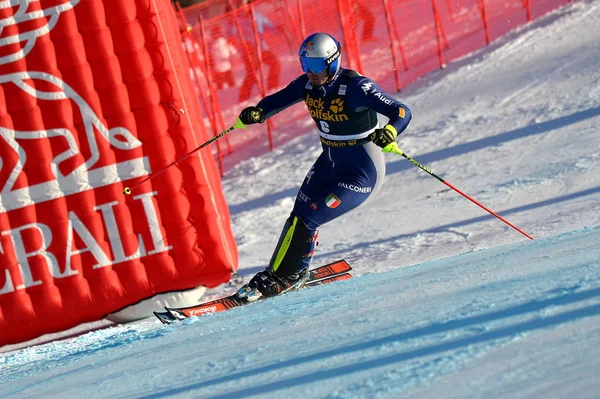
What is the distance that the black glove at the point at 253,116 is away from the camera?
225 inches

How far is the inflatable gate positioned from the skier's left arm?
6.44 ft

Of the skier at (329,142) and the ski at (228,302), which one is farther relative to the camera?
the ski at (228,302)

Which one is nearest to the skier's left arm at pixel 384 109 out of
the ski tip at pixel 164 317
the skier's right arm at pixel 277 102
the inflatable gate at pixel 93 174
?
the skier's right arm at pixel 277 102

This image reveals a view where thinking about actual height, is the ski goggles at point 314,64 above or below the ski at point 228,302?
above

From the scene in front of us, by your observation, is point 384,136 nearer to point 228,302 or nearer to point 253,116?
point 253,116

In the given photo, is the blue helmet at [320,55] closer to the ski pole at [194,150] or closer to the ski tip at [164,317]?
the ski pole at [194,150]

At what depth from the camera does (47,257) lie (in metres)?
6.61

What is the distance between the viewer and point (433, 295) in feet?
11.9

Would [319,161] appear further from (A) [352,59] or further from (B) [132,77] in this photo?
(A) [352,59]

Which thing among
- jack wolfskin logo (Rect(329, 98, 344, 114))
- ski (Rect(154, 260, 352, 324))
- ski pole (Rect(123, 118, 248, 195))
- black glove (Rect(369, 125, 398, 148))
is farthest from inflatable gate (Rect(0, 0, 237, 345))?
black glove (Rect(369, 125, 398, 148))

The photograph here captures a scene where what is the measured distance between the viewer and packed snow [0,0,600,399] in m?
2.71

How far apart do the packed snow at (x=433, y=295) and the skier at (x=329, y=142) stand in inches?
26.2

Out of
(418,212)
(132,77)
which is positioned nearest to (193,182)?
(132,77)

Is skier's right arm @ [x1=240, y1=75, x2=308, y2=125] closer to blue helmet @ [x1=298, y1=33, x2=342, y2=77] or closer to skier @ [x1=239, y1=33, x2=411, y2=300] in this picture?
skier @ [x1=239, y1=33, x2=411, y2=300]
